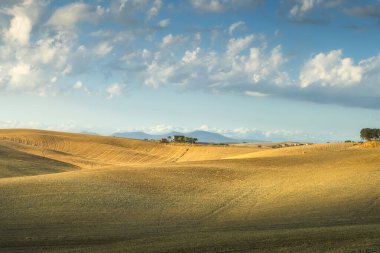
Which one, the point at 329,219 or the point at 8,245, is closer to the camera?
the point at 8,245

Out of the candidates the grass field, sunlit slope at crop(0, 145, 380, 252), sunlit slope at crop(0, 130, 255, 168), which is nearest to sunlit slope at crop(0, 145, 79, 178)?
the grass field

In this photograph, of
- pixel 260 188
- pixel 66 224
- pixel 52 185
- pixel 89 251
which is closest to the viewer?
pixel 89 251

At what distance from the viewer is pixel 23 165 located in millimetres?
45625

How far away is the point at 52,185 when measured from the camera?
26391mm

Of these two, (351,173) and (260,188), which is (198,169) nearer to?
(260,188)

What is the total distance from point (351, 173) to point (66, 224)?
20677 millimetres

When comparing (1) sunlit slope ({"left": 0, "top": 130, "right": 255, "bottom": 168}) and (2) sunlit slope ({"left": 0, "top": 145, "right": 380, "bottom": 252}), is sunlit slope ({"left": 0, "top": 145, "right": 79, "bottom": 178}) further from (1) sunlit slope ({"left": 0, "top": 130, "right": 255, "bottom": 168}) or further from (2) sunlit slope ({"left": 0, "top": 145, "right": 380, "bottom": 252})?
(1) sunlit slope ({"left": 0, "top": 130, "right": 255, "bottom": 168})

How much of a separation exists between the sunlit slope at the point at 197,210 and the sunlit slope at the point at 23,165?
Result: 11.8 metres

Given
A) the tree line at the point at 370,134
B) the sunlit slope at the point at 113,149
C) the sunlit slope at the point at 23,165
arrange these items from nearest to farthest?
the sunlit slope at the point at 23,165 → the sunlit slope at the point at 113,149 → the tree line at the point at 370,134

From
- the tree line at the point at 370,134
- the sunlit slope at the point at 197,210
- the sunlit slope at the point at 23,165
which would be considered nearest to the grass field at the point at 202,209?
the sunlit slope at the point at 197,210

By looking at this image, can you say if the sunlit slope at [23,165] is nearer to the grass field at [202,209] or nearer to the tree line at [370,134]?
the grass field at [202,209]

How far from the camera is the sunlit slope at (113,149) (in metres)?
74.1

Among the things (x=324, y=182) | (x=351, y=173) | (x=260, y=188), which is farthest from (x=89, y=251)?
(x=351, y=173)

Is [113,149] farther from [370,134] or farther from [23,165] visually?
[370,134]
